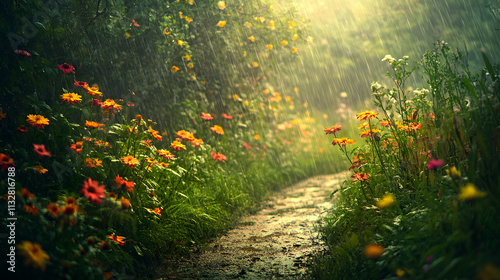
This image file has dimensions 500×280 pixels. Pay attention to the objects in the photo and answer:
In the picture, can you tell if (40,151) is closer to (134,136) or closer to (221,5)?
(134,136)

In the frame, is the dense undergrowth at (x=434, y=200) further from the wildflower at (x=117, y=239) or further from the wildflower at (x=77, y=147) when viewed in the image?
the wildflower at (x=77, y=147)

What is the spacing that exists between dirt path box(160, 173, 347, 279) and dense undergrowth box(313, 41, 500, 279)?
0.25m

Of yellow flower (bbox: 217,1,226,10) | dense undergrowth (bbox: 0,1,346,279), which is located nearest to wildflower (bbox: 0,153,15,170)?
dense undergrowth (bbox: 0,1,346,279)

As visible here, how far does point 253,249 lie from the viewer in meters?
3.02

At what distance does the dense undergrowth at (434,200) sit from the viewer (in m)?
1.52

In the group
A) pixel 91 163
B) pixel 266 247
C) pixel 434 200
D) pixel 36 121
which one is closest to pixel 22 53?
pixel 36 121

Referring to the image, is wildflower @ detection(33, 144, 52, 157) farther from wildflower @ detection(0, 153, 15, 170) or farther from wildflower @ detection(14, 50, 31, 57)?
wildflower @ detection(14, 50, 31, 57)

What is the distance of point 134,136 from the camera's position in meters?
2.89

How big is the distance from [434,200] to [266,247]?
4.91 ft

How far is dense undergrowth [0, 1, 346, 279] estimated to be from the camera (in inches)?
77.9

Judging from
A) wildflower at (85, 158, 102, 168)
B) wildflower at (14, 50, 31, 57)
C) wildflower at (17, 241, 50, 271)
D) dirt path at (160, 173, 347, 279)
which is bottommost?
dirt path at (160, 173, 347, 279)

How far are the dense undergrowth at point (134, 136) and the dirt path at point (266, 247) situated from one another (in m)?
0.20

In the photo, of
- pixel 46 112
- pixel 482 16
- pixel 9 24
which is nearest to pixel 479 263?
pixel 46 112

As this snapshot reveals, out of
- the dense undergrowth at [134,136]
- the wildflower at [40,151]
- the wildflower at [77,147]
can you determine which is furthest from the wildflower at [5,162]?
the wildflower at [77,147]
